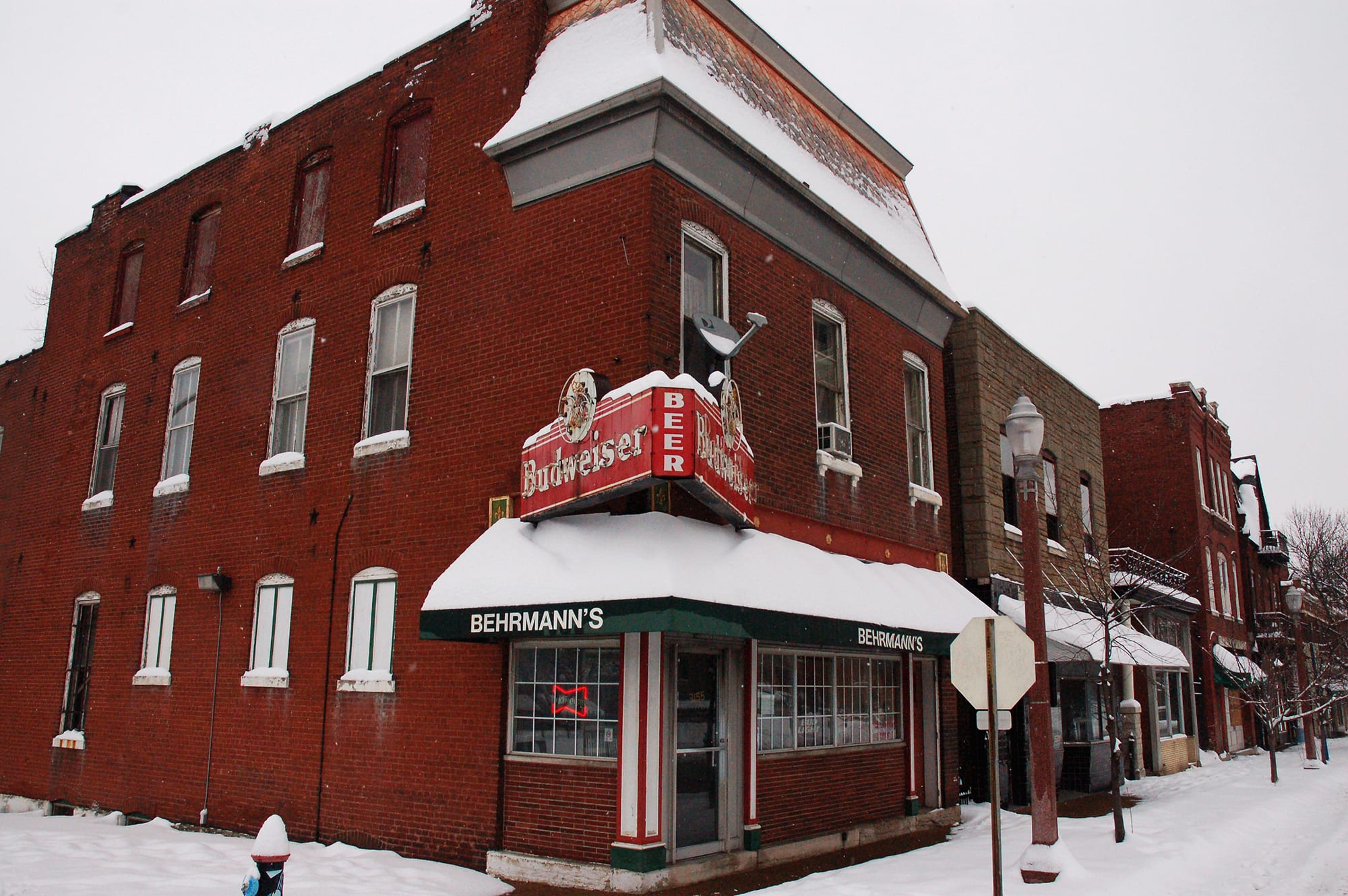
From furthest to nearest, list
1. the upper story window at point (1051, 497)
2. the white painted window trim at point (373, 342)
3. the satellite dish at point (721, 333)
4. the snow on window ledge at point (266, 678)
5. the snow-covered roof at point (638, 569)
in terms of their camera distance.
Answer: the upper story window at point (1051, 497)
the snow on window ledge at point (266, 678)
the white painted window trim at point (373, 342)
the satellite dish at point (721, 333)
the snow-covered roof at point (638, 569)

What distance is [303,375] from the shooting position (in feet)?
47.4

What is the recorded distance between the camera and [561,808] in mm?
10086

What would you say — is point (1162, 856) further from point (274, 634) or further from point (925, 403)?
point (274, 634)

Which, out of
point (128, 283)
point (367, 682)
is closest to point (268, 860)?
point (367, 682)

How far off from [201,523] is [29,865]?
5574 mm

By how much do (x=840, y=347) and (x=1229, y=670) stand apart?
22107mm

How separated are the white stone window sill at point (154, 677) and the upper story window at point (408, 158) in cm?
751

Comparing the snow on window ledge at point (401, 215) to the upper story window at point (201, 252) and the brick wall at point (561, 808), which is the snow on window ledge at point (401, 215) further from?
the brick wall at point (561, 808)

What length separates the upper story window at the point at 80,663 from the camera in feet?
54.0

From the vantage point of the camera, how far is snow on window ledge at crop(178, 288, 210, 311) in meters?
16.3

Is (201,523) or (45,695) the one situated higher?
(201,523)

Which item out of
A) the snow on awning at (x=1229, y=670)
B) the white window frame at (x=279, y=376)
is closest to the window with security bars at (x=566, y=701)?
the white window frame at (x=279, y=376)

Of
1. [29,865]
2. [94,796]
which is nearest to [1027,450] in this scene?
[29,865]

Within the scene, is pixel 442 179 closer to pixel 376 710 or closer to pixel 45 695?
pixel 376 710
